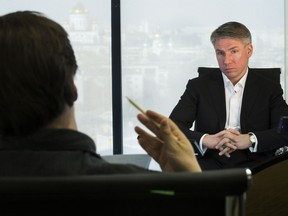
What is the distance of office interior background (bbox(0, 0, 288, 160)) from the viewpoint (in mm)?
4473

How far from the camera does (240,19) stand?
14.7ft

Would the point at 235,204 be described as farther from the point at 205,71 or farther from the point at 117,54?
the point at 117,54

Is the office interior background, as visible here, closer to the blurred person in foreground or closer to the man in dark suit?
the man in dark suit

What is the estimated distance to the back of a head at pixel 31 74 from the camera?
2.95ft

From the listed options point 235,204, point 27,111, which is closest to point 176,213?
point 235,204

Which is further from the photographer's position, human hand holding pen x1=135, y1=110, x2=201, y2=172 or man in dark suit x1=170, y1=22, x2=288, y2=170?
man in dark suit x1=170, y1=22, x2=288, y2=170

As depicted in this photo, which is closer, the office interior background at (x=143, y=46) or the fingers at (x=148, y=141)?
the fingers at (x=148, y=141)

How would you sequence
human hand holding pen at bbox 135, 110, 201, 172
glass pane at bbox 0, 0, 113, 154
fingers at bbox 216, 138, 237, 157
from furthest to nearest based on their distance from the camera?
glass pane at bbox 0, 0, 113, 154 → fingers at bbox 216, 138, 237, 157 → human hand holding pen at bbox 135, 110, 201, 172

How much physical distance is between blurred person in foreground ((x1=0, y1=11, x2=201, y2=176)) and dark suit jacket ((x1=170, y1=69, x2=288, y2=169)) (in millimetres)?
1646

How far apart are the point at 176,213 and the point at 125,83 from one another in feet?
12.5

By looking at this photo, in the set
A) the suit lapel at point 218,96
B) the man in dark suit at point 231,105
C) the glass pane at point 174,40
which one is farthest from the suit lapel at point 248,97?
the glass pane at point 174,40

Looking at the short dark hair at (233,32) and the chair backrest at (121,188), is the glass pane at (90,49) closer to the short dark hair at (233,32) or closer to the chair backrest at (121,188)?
the short dark hair at (233,32)

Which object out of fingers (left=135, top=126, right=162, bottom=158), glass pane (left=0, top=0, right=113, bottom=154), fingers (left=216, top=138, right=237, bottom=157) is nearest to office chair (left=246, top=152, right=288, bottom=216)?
fingers (left=135, top=126, right=162, bottom=158)

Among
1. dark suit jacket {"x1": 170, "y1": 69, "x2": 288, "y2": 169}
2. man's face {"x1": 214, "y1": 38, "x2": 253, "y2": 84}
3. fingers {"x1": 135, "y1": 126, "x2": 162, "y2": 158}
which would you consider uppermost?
man's face {"x1": 214, "y1": 38, "x2": 253, "y2": 84}
